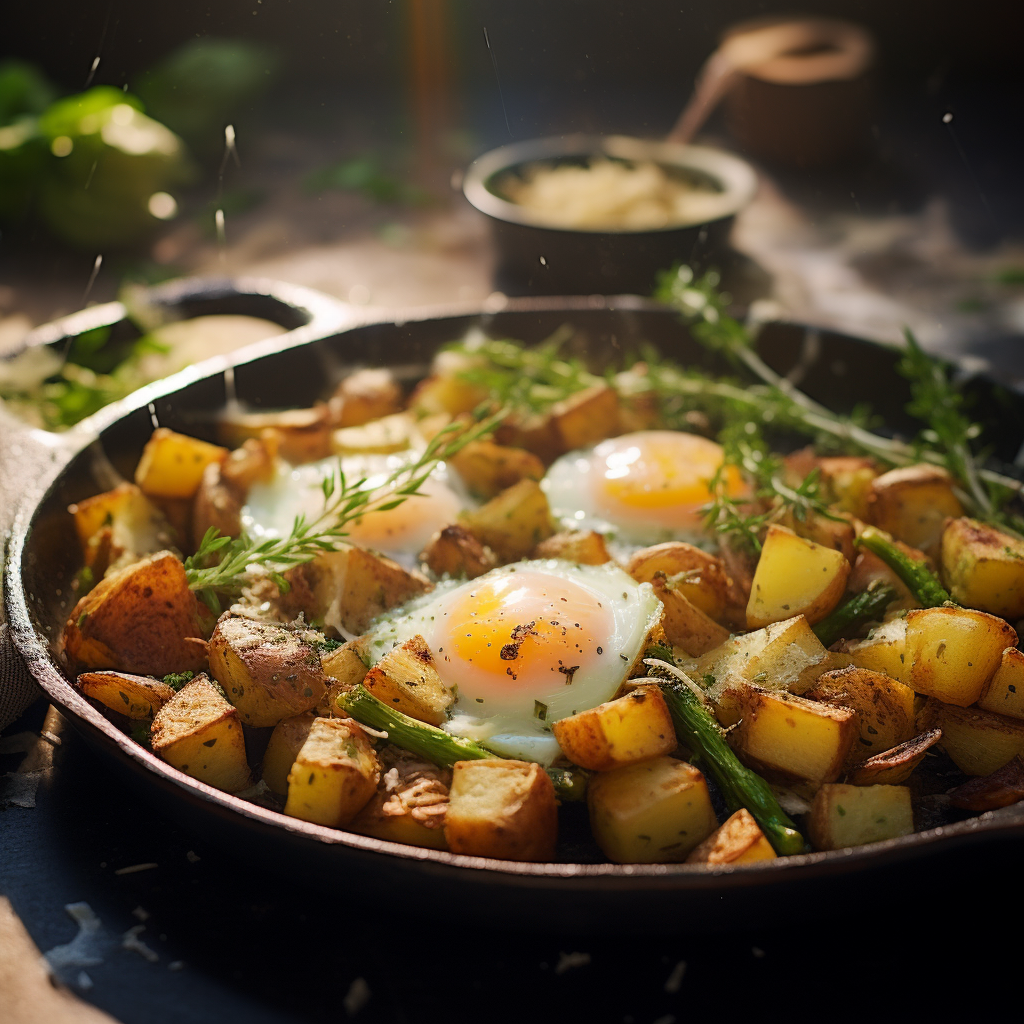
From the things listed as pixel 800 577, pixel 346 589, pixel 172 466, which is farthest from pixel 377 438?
pixel 800 577

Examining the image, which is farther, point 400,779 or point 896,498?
point 896,498

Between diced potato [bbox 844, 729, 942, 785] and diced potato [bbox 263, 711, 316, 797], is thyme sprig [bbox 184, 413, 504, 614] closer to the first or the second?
diced potato [bbox 263, 711, 316, 797]

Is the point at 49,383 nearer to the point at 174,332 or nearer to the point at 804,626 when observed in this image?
the point at 174,332

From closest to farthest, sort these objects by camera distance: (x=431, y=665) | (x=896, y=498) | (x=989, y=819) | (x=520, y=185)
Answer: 1. (x=989, y=819)
2. (x=431, y=665)
3. (x=896, y=498)
4. (x=520, y=185)

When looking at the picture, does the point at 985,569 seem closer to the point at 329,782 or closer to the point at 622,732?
the point at 622,732

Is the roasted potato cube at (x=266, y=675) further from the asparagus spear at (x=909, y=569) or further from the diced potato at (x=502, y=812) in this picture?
the asparagus spear at (x=909, y=569)

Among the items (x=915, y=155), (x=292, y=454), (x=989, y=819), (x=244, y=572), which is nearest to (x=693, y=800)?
(x=989, y=819)
